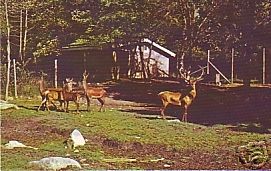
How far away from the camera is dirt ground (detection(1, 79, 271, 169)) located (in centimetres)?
649

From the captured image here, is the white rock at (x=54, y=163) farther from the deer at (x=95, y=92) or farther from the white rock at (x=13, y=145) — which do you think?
the deer at (x=95, y=92)

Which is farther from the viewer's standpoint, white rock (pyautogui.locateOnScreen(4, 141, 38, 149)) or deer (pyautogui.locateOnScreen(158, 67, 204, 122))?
deer (pyautogui.locateOnScreen(158, 67, 204, 122))

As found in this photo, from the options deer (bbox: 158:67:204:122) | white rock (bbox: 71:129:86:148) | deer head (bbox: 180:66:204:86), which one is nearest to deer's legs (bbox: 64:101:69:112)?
white rock (bbox: 71:129:86:148)

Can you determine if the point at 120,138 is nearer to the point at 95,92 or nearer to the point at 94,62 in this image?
the point at 95,92

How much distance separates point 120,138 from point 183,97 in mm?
1140

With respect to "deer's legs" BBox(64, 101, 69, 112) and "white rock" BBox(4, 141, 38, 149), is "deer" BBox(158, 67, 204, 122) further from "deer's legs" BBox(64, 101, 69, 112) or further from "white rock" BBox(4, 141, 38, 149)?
"white rock" BBox(4, 141, 38, 149)

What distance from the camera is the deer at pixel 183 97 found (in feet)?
24.7

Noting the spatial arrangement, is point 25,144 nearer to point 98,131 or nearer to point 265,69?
point 98,131

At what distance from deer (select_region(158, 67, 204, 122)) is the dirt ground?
66 millimetres

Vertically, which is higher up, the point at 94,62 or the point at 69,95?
the point at 94,62

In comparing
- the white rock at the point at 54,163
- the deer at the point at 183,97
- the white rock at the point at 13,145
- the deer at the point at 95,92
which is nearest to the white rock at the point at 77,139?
the white rock at the point at 13,145

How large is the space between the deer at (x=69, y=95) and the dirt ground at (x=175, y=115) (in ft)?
1.31

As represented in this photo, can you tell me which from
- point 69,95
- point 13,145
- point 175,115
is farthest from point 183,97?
point 13,145

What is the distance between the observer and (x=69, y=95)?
7586 mm
